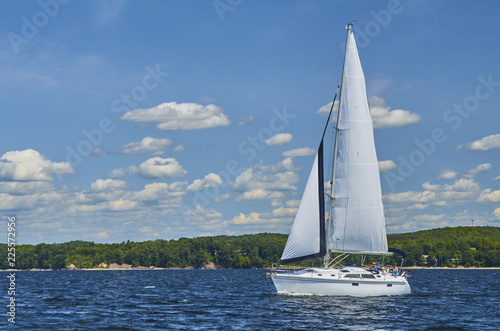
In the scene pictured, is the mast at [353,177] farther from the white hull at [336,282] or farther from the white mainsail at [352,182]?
the white hull at [336,282]

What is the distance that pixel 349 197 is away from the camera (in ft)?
192

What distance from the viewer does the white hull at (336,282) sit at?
55.8 meters

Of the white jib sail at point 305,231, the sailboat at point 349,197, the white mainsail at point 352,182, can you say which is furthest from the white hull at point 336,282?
the white mainsail at point 352,182

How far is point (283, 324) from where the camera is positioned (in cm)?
4291

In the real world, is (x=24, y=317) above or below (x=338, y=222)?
below

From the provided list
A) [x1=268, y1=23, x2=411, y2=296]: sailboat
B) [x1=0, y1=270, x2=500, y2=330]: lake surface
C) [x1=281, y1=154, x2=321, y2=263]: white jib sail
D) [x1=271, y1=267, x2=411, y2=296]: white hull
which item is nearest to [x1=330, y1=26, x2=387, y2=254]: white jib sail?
[x1=268, y1=23, x2=411, y2=296]: sailboat

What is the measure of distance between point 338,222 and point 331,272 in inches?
191

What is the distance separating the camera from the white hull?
55844mm

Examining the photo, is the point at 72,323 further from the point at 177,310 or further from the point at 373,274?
the point at 373,274

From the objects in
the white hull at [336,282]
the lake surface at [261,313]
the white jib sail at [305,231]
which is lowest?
the lake surface at [261,313]

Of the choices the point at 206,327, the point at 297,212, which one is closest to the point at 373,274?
the point at 297,212

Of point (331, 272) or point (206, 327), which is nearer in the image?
point (206, 327)

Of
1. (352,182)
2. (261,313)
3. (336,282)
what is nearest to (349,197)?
(352,182)

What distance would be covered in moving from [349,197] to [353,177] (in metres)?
1.91
